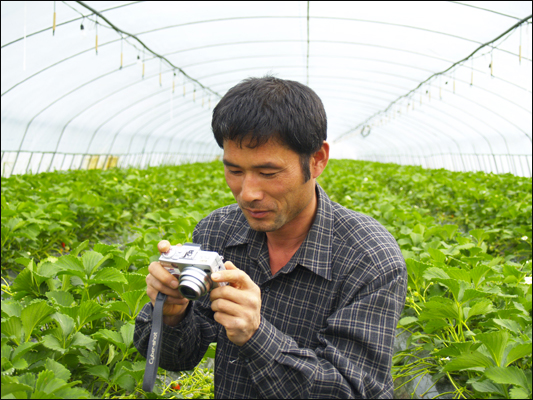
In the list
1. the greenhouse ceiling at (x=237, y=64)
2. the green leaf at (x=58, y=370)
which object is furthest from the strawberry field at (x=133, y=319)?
the greenhouse ceiling at (x=237, y=64)

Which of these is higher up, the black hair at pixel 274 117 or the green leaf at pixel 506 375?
the black hair at pixel 274 117

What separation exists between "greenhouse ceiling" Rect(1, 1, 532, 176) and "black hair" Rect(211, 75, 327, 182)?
686cm

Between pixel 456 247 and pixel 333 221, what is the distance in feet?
5.79

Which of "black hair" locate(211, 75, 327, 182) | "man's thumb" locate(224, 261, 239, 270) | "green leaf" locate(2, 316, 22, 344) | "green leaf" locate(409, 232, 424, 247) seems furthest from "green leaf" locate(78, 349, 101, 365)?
"green leaf" locate(409, 232, 424, 247)

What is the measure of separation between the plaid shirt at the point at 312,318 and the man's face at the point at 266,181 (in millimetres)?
157

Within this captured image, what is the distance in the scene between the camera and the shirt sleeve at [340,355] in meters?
1.26

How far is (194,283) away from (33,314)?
648 millimetres

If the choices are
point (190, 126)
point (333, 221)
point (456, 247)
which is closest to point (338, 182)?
point (456, 247)

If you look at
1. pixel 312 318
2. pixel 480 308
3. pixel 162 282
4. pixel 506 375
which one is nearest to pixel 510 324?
pixel 480 308

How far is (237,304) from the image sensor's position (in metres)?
1.19

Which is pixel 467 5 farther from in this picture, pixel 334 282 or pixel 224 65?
pixel 334 282

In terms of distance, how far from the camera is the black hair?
1398mm

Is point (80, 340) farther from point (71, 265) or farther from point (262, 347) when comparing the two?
point (262, 347)

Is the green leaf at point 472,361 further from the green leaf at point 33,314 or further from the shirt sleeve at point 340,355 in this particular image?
the green leaf at point 33,314
